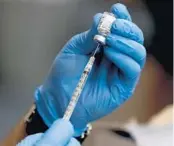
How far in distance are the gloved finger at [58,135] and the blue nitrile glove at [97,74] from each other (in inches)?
6.1

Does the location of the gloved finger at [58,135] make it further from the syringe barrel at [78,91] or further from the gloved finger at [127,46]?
the gloved finger at [127,46]

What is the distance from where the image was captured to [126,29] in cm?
70

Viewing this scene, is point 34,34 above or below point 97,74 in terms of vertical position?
above

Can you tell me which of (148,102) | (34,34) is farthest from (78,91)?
(148,102)

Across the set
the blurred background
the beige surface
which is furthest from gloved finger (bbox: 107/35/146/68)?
the beige surface

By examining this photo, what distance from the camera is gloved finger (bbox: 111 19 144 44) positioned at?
0.69 metres

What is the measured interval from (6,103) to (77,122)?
0.38m

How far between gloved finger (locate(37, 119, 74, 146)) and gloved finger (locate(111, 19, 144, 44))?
193mm

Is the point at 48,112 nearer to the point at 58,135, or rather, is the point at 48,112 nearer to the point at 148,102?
→ the point at 58,135

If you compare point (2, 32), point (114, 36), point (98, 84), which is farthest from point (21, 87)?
point (114, 36)

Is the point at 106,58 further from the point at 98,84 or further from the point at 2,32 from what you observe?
the point at 2,32

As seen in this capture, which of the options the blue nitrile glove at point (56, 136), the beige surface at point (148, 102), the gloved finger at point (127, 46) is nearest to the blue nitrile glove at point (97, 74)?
the gloved finger at point (127, 46)

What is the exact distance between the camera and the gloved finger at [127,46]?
70 cm

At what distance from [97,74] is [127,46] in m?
0.11
